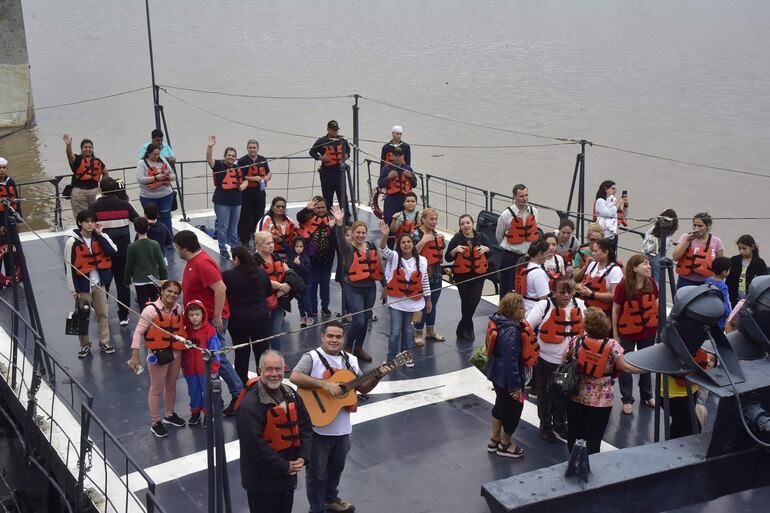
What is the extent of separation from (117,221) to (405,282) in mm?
3623

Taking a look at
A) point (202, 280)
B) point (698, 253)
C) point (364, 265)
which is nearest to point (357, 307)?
point (364, 265)

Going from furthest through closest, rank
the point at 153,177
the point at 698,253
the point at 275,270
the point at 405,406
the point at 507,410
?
the point at 153,177 → the point at 698,253 → the point at 275,270 → the point at 405,406 → the point at 507,410

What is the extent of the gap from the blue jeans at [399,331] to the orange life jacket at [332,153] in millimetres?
4569

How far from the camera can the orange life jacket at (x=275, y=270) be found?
8734 millimetres

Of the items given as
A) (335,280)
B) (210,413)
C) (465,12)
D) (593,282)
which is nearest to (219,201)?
(335,280)

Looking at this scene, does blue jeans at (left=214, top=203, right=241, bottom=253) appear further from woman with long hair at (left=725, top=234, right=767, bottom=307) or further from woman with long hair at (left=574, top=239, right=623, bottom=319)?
woman with long hair at (left=725, top=234, right=767, bottom=307)

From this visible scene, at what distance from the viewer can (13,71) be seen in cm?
3127

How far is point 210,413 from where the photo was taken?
4973 millimetres

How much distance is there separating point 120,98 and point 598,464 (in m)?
33.7

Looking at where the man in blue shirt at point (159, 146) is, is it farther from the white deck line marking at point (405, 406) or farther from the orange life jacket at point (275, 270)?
the white deck line marking at point (405, 406)

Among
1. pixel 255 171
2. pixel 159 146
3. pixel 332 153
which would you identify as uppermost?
pixel 159 146

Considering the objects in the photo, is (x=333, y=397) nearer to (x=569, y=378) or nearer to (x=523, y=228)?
(x=569, y=378)

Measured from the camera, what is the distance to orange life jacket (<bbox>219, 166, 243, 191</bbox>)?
12.0m

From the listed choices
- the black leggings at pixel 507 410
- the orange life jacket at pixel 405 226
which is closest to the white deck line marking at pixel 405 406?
the black leggings at pixel 507 410
